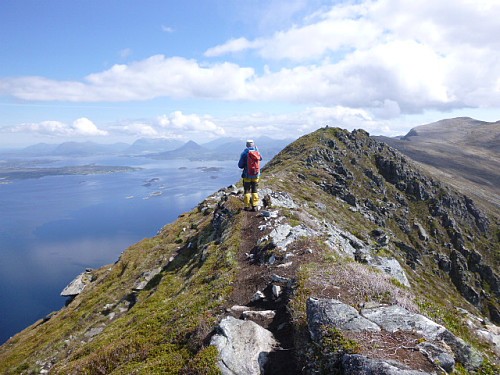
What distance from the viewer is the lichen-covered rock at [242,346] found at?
8.44 meters

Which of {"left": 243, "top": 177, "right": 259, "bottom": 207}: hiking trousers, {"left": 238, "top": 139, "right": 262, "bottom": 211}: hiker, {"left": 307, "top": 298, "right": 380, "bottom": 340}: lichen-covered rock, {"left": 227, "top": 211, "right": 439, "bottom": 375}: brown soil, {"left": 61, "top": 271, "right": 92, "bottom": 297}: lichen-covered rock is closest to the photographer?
{"left": 227, "top": 211, "right": 439, "bottom": 375}: brown soil

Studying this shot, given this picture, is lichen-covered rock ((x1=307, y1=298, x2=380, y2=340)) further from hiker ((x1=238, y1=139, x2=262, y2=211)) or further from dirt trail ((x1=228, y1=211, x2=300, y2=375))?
hiker ((x1=238, y1=139, x2=262, y2=211))

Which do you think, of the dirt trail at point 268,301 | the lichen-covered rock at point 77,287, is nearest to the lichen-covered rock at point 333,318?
the dirt trail at point 268,301

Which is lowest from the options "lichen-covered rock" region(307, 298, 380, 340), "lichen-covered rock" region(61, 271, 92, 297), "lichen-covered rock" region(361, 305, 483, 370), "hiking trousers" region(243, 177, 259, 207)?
"lichen-covered rock" region(61, 271, 92, 297)

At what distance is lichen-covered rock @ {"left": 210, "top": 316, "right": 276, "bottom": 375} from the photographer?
8.44 m

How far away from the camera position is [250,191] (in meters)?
27.4

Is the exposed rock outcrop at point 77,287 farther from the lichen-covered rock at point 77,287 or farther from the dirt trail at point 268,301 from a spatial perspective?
the dirt trail at point 268,301

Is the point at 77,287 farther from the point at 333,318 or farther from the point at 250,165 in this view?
the point at 333,318

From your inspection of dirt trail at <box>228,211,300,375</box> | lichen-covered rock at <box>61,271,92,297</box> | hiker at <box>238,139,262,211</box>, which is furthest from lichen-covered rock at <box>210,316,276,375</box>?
lichen-covered rock at <box>61,271,92,297</box>

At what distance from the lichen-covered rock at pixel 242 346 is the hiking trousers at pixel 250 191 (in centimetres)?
1608

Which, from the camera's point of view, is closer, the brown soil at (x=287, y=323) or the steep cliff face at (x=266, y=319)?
the brown soil at (x=287, y=323)

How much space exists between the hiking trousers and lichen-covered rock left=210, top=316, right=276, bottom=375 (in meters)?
16.1

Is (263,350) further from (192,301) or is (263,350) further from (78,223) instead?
(78,223)

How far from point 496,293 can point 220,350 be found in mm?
143432
